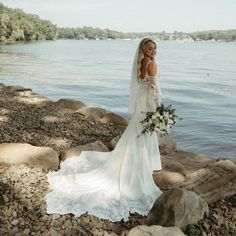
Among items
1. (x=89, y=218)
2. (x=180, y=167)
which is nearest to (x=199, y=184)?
(x=180, y=167)

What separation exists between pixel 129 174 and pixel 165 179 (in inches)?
29.0

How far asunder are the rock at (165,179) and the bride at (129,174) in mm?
181

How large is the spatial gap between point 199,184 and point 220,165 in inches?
27.9

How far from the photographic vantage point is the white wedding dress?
214 inches

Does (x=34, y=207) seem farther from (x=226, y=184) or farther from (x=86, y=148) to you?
(x=226, y=184)

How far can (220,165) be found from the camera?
6.59 m

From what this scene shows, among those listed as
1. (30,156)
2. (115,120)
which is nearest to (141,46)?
(30,156)

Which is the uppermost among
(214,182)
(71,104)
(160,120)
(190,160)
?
(160,120)

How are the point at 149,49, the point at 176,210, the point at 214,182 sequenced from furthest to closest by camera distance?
the point at 214,182
the point at 149,49
the point at 176,210

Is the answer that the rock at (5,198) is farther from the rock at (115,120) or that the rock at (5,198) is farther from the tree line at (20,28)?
the tree line at (20,28)

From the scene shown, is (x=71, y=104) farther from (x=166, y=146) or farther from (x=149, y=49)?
(x=149, y=49)

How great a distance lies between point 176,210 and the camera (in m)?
4.81

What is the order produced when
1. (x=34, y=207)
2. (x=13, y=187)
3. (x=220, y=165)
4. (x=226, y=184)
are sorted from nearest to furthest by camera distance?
(x=34, y=207) → (x=13, y=187) → (x=226, y=184) → (x=220, y=165)

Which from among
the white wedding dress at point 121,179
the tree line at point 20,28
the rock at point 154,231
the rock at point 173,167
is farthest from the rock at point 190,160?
the tree line at point 20,28
